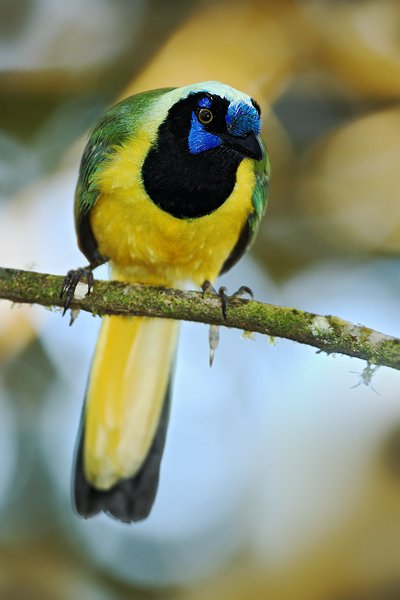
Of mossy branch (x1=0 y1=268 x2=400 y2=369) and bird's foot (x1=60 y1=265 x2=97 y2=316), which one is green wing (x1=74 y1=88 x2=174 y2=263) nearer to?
bird's foot (x1=60 y1=265 x2=97 y2=316)

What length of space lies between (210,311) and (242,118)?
1.04m

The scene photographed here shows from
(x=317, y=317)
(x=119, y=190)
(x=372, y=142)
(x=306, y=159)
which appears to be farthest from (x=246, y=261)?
(x=317, y=317)

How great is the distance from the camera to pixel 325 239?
5789 mm

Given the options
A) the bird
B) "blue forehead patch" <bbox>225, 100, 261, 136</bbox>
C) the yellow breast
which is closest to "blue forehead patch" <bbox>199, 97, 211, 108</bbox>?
the bird

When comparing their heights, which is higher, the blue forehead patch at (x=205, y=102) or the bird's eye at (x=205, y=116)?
the blue forehead patch at (x=205, y=102)

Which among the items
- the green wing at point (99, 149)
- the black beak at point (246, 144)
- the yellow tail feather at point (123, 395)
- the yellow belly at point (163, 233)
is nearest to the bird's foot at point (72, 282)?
the yellow belly at point (163, 233)

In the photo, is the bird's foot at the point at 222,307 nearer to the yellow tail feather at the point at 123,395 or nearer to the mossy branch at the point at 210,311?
the mossy branch at the point at 210,311

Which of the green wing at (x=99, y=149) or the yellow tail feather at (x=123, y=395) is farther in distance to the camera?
the yellow tail feather at (x=123, y=395)

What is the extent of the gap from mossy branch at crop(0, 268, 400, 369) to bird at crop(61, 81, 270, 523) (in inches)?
22.9

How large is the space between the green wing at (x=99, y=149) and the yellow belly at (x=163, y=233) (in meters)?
0.06

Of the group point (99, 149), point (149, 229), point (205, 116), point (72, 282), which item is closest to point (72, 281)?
point (72, 282)

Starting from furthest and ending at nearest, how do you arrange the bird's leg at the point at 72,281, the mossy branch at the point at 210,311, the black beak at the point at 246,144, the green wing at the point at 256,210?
the green wing at the point at 256,210, the black beak at the point at 246,144, the bird's leg at the point at 72,281, the mossy branch at the point at 210,311

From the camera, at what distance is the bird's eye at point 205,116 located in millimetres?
3580

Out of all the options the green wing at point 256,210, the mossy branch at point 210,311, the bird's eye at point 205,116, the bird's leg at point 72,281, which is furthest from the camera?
the green wing at point 256,210
